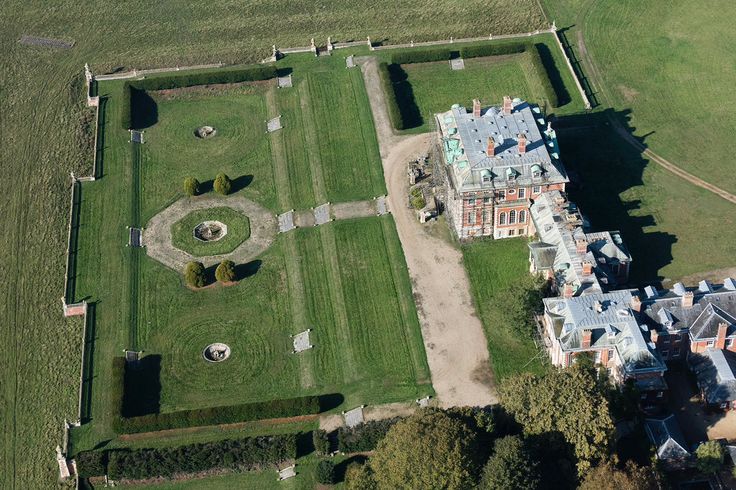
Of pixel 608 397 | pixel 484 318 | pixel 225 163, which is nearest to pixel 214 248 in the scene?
pixel 225 163

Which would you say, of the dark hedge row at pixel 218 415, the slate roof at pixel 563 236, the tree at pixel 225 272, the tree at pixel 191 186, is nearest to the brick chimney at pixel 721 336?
the slate roof at pixel 563 236

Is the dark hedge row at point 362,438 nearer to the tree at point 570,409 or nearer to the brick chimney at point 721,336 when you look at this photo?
the tree at point 570,409

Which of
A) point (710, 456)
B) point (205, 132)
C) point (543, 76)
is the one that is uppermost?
point (205, 132)

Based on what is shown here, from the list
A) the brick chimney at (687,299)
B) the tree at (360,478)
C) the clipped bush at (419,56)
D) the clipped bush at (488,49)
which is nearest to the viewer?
the tree at (360,478)

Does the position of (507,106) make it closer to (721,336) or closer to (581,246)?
(581,246)

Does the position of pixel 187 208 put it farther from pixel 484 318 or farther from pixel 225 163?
pixel 484 318

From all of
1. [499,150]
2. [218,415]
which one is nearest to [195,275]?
[218,415]
